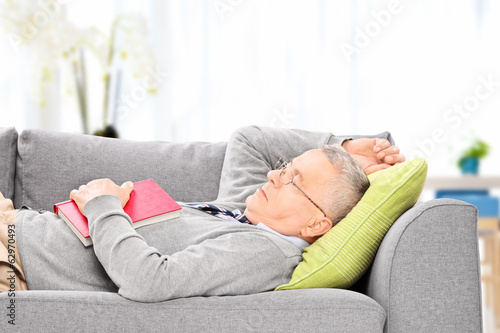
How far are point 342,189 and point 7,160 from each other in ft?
3.71

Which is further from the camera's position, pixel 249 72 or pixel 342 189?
pixel 249 72

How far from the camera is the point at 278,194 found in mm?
1253

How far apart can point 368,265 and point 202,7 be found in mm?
2445

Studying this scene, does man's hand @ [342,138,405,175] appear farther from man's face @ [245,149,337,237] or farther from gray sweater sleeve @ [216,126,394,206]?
man's face @ [245,149,337,237]

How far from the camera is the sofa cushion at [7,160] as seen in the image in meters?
1.57

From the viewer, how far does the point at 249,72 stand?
309 cm

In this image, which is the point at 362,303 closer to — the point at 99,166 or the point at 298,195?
the point at 298,195

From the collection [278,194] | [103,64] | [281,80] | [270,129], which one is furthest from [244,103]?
[278,194]

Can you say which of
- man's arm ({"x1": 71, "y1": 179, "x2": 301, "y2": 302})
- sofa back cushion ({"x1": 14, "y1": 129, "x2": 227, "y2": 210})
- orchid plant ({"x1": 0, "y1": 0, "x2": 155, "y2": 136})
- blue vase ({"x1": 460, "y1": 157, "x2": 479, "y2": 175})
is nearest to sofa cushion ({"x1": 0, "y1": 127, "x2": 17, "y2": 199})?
sofa back cushion ({"x1": 14, "y1": 129, "x2": 227, "y2": 210})

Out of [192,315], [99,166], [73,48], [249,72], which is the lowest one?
[192,315]

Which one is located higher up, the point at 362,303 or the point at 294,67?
the point at 294,67

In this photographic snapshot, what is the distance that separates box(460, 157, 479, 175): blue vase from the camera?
3.00 m

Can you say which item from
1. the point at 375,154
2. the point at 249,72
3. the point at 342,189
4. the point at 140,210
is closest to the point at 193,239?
the point at 140,210

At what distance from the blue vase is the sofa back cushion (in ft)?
6.46
